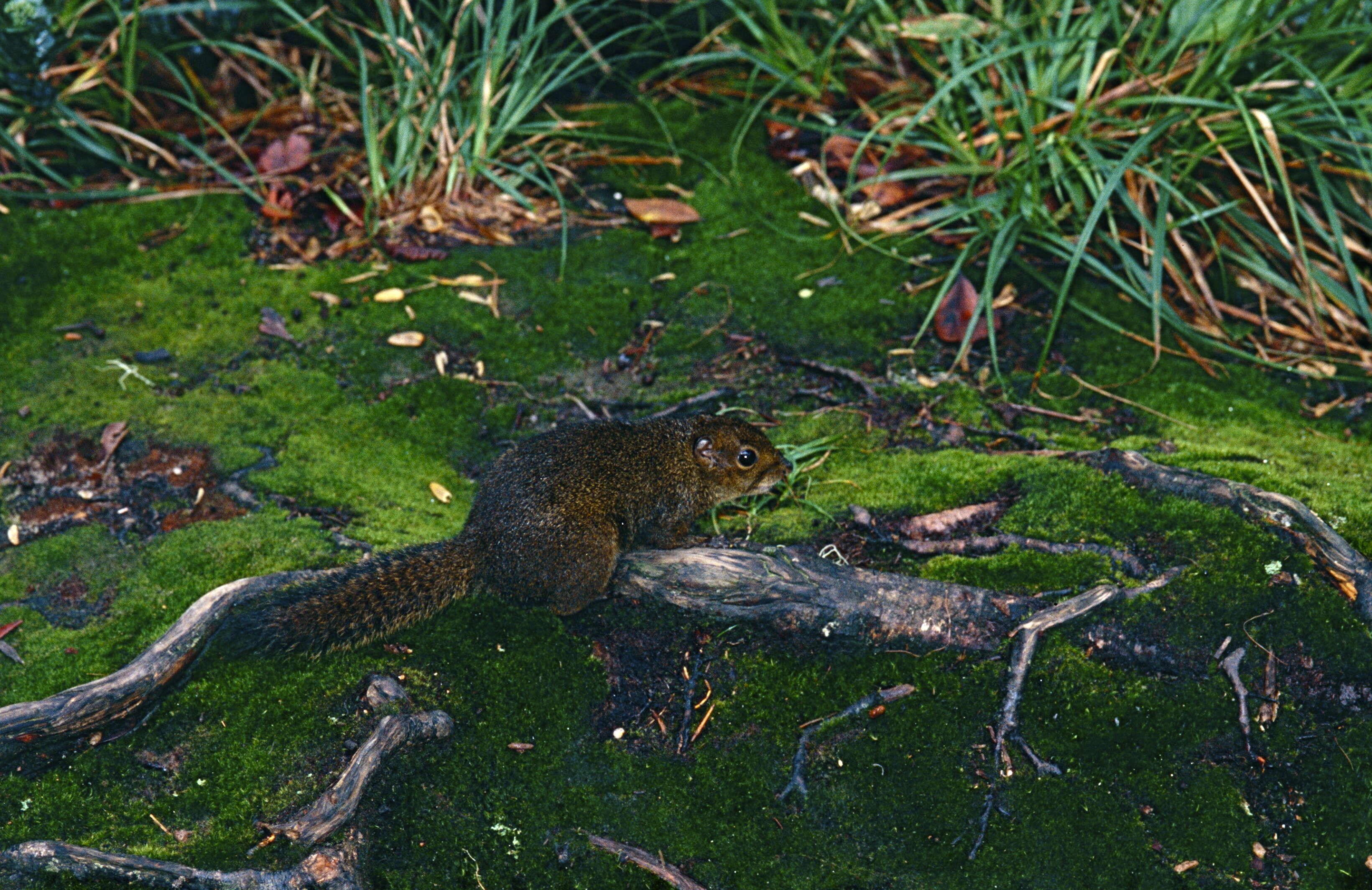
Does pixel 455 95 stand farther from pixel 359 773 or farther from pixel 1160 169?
pixel 359 773

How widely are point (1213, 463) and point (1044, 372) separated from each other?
1133mm

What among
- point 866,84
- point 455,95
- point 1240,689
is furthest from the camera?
point 866,84

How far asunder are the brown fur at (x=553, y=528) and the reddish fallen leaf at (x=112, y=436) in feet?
5.45

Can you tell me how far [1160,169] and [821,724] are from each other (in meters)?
4.06

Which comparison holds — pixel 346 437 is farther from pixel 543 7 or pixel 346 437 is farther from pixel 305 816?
pixel 543 7

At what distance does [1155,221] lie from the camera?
5.42m

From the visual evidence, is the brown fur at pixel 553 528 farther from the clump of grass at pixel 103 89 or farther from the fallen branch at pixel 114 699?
the clump of grass at pixel 103 89

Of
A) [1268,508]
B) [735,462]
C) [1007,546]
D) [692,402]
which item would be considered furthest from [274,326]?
[1268,508]

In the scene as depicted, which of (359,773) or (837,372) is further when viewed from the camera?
(837,372)

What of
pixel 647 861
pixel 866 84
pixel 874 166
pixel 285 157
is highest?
pixel 866 84

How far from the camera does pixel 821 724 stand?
3.29 metres

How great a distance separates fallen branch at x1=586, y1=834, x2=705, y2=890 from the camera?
9.57 feet

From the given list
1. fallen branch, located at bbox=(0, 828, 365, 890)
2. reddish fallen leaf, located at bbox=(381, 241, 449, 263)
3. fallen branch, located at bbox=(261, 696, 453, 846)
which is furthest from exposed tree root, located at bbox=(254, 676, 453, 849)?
reddish fallen leaf, located at bbox=(381, 241, 449, 263)

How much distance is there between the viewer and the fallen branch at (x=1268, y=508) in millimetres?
3402
